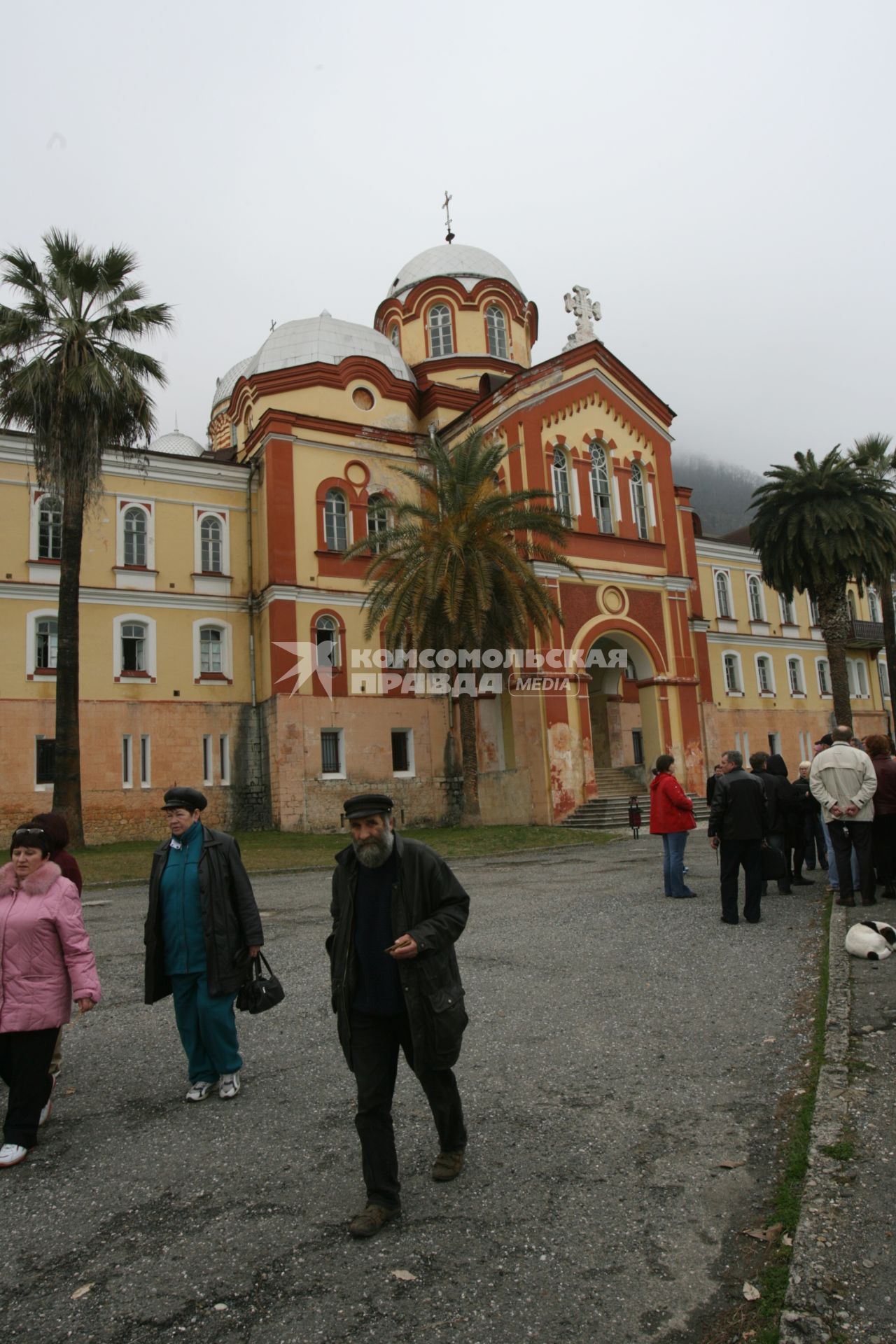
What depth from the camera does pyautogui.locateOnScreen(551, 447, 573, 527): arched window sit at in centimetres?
3066

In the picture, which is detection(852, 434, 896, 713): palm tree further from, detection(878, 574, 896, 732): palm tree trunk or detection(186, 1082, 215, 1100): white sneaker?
detection(186, 1082, 215, 1100): white sneaker

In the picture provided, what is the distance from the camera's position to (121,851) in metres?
22.5

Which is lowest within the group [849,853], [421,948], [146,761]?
[849,853]

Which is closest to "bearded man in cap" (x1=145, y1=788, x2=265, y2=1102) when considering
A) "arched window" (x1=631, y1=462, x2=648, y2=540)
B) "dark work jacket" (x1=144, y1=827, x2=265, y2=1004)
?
"dark work jacket" (x1=144, y1=827, x2=265, y2=1004)

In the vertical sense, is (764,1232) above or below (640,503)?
below

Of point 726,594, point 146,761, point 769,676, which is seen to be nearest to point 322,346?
point 146,761

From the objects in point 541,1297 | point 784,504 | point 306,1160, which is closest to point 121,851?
point 306,1160

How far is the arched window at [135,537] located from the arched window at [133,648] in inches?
76.6

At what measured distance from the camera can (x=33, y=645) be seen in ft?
84.8

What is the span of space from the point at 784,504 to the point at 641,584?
5.56 meters

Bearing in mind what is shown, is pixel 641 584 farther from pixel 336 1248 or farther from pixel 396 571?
pixel 336 1248

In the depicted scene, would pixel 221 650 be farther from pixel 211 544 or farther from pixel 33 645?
pixel 33 645

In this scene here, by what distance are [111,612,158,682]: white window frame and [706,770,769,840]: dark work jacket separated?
2104 centimetres

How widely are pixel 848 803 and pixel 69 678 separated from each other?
1655cm
